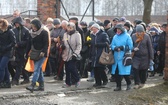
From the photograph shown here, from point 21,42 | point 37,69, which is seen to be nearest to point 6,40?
point 21,42

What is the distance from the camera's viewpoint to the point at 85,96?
325 inches

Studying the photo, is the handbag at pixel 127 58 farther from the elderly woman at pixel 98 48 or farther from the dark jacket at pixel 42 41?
the dark jacket at pixel 42 41

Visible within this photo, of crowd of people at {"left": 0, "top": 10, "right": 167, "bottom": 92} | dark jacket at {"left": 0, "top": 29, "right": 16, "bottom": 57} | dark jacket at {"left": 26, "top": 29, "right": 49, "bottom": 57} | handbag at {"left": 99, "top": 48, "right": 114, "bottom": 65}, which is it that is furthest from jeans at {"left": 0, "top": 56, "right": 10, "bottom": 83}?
handbag at {"left": 99, "top": 48, "right": 114, "bottom": 65}

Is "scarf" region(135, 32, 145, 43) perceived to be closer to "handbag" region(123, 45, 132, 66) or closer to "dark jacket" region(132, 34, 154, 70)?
"dark jacket" region(132, 34, 154, 70)

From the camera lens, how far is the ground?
24.9ft

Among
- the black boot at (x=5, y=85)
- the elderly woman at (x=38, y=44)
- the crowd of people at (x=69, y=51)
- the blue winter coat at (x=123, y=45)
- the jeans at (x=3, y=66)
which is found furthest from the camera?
the black boot at (x=5, y=85)

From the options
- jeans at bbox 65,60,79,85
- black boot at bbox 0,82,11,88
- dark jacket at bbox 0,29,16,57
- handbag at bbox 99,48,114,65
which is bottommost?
black boot at bbox 0,82,11,88

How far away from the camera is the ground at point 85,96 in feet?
24.9

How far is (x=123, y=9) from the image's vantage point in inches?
2864

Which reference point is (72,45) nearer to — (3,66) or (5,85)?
(3,66)

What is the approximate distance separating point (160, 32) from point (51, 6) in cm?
513

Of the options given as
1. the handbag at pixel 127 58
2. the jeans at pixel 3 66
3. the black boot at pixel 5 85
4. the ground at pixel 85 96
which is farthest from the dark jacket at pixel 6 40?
the handbag at pixel 127 58

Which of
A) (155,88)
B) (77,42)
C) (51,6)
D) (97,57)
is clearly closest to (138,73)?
(155,88)

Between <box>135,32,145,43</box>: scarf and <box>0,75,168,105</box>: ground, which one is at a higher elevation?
<box>135,32,145,43</box>: scarf
